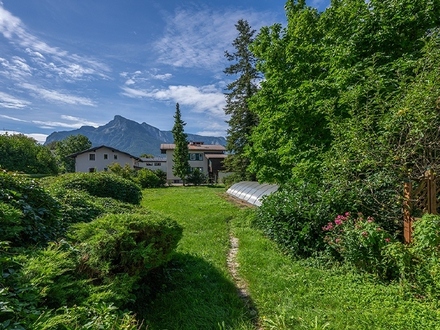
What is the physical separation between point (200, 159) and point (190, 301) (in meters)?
35.7

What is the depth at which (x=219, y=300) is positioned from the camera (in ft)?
13.3

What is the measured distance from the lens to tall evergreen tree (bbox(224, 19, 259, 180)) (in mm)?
22031

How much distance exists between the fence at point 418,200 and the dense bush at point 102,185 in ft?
24.6

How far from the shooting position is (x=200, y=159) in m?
39.5

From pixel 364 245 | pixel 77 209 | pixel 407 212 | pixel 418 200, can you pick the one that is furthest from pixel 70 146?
pixel 418 200

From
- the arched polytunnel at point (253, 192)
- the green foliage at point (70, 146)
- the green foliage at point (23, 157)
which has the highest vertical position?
the green foliage at point (70, 146)

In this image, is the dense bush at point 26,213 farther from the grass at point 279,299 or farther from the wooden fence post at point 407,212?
the wooden fence post at point 407,212

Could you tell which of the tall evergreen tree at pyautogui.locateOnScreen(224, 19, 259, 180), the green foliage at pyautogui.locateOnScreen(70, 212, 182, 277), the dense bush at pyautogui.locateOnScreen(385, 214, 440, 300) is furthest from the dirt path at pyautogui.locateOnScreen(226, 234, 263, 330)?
the tall evergreen tree at pyautogui.locateOnScreen(224, 19, 259, 180)

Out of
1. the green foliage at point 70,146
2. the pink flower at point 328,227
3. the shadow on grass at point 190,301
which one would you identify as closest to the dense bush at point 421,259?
the pink flower at point 328,227

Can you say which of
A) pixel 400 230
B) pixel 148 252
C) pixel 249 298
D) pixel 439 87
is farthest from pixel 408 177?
pixel 148 252

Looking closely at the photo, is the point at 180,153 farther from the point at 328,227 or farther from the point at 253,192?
the point at 328,227

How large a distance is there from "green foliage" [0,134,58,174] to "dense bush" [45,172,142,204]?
22152 millimetres

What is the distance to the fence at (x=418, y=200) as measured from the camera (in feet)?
16.0

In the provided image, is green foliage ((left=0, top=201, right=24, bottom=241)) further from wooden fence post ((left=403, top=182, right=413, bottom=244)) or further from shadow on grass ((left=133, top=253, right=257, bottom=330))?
wooden fence post ((left=403, top=182, right=413, bottom=244))
